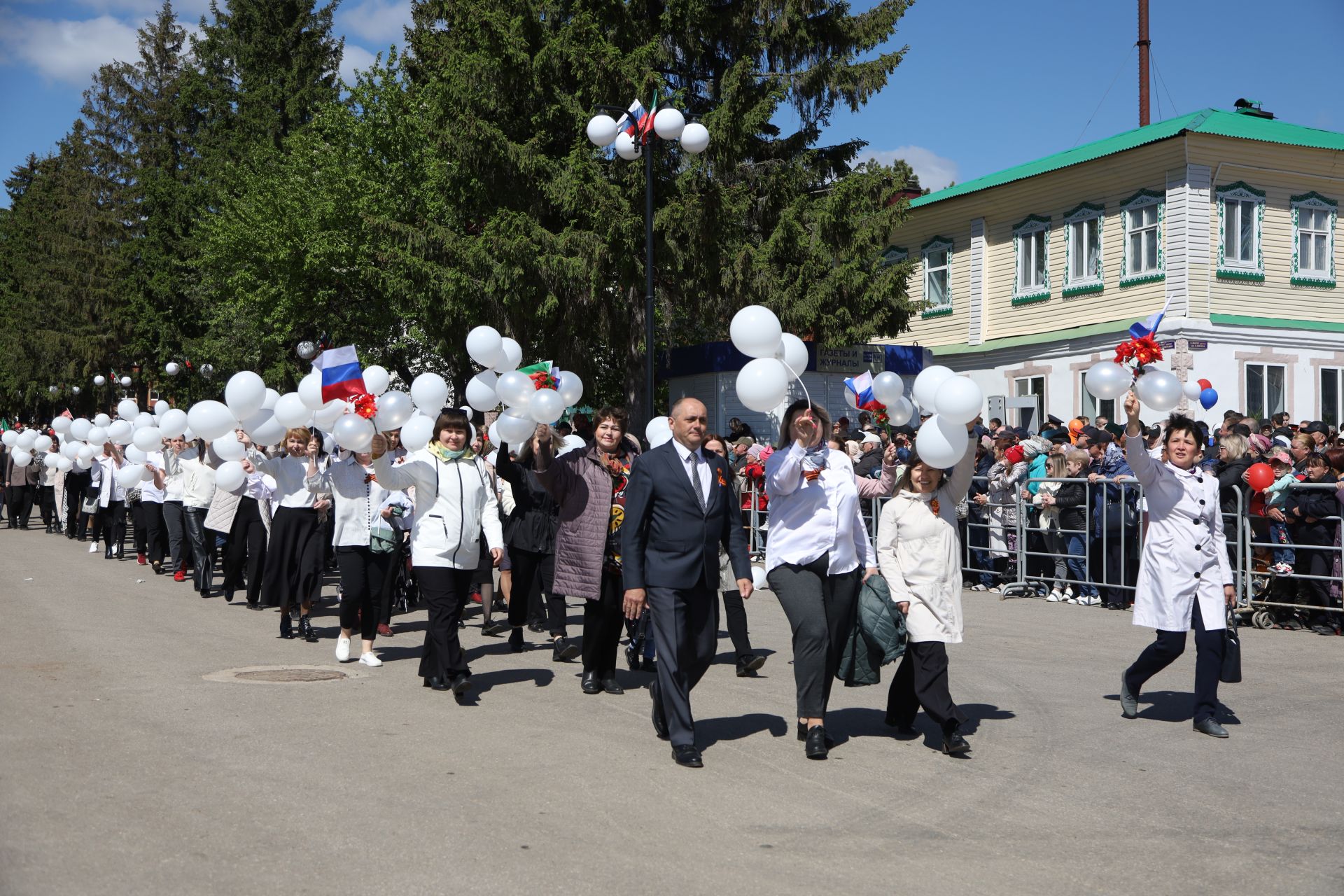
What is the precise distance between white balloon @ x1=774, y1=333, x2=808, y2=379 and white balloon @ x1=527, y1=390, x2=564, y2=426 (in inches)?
78.7

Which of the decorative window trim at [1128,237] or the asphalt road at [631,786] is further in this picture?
the decorative window trim at [1128,237]

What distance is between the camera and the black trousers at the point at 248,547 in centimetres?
1465

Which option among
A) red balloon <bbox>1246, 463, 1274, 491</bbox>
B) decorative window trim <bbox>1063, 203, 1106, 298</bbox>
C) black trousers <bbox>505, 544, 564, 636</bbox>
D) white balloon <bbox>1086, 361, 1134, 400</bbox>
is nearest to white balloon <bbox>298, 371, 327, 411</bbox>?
black trousers <bbox>505, 544, 564, 636</bbox>

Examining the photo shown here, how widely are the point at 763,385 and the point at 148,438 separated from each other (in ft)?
42.7

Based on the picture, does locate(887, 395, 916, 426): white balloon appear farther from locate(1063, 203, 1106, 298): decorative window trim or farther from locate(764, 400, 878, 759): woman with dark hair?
locate(1063, 203, 1106, 298): decorative window trim

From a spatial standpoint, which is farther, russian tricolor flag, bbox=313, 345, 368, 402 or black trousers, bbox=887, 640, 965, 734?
russian tricolor flag, bbox=313, 345, 368, 402

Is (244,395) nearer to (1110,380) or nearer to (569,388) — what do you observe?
(569,388)

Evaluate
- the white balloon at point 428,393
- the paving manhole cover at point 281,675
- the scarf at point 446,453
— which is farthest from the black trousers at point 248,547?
the scarf at point 446,453

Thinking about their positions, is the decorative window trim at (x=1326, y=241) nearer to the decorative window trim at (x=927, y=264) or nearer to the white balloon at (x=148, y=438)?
the decorative window trim at (x=927, y=264)

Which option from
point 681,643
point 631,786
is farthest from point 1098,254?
point 631,786

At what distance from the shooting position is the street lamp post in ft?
53.9

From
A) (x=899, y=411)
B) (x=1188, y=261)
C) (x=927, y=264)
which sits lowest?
(x=899, y=411)

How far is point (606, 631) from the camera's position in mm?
9648

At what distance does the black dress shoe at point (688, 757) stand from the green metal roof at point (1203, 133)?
79.7ft
